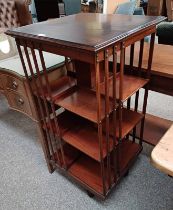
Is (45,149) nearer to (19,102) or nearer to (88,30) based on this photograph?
(19,102)

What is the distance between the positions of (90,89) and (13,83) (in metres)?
0.55

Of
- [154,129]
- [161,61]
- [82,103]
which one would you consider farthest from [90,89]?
[154,129]

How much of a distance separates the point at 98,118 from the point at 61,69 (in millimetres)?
587

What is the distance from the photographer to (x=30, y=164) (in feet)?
5.31

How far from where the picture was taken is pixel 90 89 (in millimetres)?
1143

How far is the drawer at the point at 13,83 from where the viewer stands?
1.31m

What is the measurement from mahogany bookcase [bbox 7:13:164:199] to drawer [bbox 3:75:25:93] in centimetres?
15

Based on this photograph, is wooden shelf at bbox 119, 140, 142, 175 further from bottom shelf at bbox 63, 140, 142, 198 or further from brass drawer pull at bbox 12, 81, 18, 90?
brass drawer pull at bbox 12, 81, 18, 90

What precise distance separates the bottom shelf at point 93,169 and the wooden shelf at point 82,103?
513mm

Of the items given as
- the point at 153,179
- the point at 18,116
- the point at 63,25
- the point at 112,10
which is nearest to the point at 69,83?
the point at 63,25

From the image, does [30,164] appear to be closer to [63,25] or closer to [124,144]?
[124,144]

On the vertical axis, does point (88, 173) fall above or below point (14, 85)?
below

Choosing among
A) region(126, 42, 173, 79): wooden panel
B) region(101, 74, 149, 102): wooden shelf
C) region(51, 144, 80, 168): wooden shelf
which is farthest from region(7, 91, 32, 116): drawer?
region(126, 42, 173, 79): wooden panel

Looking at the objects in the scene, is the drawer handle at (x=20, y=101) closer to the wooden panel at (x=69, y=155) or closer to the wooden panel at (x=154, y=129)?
the wooden panel at (x=69, y=155)
